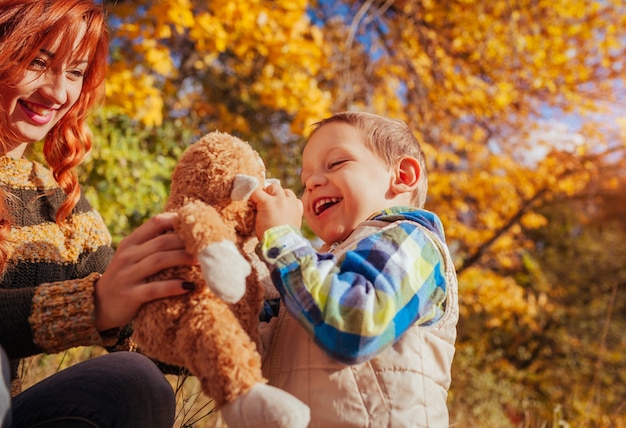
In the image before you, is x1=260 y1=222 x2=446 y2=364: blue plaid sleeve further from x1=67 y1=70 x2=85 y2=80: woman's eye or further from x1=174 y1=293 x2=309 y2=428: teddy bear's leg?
x1=67 y1=70 x2=85 y2=80: woman's eye

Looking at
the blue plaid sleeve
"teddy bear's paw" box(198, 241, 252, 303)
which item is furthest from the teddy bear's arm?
the blue plaid sleeve

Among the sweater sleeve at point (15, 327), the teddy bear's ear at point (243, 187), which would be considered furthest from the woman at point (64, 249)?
the teddy bear's ear at point (243, 187)

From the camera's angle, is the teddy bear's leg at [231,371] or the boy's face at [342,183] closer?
the teddy bear's leg at [231,371]

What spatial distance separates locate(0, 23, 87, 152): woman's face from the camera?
55.7 inches

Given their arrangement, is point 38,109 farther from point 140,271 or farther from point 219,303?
point 219,303

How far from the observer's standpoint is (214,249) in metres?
0.85

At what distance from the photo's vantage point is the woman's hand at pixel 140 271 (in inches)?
36.1

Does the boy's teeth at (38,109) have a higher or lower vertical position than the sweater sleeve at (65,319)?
higher

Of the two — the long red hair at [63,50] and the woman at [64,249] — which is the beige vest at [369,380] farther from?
the long red hair at [63,50]

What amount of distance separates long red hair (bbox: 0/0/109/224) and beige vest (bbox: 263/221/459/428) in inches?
32.6

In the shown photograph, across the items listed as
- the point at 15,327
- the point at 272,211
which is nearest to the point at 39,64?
the point at 15,327

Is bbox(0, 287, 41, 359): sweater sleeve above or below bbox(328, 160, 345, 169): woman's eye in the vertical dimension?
below

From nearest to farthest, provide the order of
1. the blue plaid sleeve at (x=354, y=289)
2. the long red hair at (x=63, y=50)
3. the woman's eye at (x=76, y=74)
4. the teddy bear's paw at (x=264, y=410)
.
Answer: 1. the teddy bear's paw at (x=264, y=410)
2. the blue plaid sleeve at (x=354, y=289)
3. the long red hair at (x=63, y=50)
4. the woman's eye at (x=76, y=74)

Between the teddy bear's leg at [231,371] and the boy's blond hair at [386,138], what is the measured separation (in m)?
0.65
